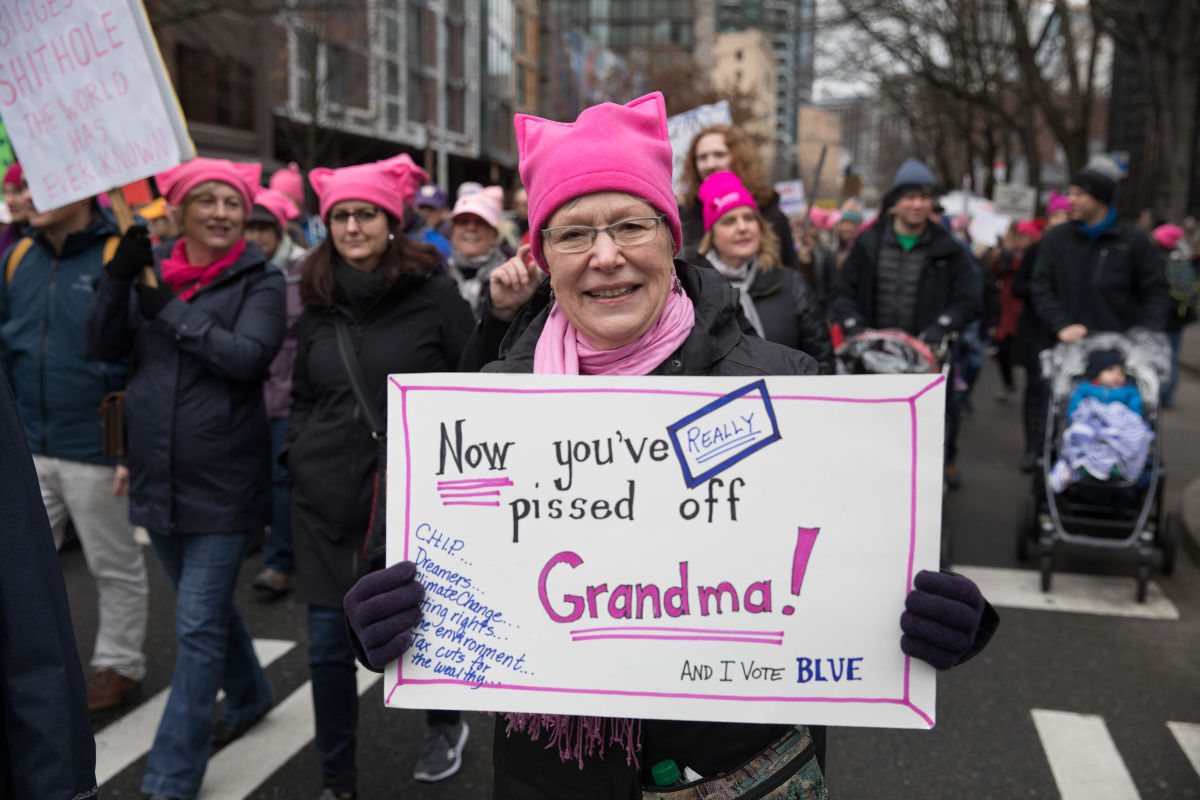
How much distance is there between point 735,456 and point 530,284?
1.07 m

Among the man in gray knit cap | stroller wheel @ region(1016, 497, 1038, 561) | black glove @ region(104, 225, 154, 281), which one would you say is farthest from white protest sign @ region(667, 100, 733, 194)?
black glove @ region(104, 225, 154, 281)

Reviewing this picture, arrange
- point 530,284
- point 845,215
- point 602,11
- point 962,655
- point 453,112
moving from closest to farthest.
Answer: point 962,655 → point 530,284 → point 845,215 → point 453,112 → point 602,11

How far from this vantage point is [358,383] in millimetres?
3152

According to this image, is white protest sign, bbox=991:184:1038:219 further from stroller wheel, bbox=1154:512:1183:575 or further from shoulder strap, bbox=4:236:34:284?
shoulder strap, bbox=4:236:34:284

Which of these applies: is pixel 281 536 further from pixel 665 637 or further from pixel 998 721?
pixel 665 637

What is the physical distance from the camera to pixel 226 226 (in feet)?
11.3

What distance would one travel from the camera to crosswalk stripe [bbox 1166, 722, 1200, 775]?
11.7ft

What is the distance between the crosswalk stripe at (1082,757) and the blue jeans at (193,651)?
2.85 metres

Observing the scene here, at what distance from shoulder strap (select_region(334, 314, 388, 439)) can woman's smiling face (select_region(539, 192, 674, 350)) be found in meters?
1.51

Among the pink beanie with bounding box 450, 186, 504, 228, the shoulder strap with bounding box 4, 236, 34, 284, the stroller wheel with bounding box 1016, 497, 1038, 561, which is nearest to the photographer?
the shoulder strap with bounding box 4, 236, 34, 284

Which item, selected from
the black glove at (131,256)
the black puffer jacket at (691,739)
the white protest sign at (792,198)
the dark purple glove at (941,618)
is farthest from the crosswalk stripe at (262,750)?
the white protest sign at (792,198)

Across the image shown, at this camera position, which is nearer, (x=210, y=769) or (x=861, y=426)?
(x=861, y=426)

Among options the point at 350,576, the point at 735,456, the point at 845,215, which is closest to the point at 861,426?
the point at 735,456

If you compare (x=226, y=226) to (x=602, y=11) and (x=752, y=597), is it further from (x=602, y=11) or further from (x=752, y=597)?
(x=602, y=11)
